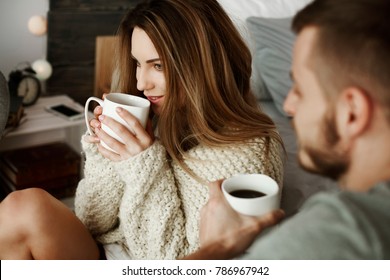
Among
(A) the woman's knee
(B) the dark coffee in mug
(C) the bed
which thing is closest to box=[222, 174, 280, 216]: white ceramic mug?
(B) the dark coffee in mug

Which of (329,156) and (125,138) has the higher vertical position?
(329,156)

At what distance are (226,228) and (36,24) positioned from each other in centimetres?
136

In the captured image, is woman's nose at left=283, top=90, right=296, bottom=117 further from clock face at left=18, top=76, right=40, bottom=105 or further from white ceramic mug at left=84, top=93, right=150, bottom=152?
clock face at left=18, top=76, right=40, bottom=105

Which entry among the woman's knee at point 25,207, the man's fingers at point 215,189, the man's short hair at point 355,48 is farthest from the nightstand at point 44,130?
the man's short hair at point 355,48

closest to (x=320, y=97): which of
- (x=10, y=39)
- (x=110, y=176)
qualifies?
(x=110, y=176)

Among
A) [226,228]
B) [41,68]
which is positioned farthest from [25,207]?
[41,68]

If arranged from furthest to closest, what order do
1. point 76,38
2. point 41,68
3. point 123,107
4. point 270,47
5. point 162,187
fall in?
point 76,38 < point 41,68 < point 270,47 < point 162,187 < point 123,107

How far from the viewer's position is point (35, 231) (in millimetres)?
1078

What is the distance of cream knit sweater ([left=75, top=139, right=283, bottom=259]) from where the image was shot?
1.04 m

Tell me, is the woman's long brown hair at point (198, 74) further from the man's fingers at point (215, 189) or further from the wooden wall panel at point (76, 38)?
the wooden wall panel at point (76, 38)

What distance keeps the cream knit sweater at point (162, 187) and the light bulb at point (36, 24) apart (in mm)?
929

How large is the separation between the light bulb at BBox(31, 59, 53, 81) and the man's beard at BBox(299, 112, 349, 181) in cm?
135

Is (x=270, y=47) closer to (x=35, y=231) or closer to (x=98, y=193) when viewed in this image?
(x=98, y=193)
